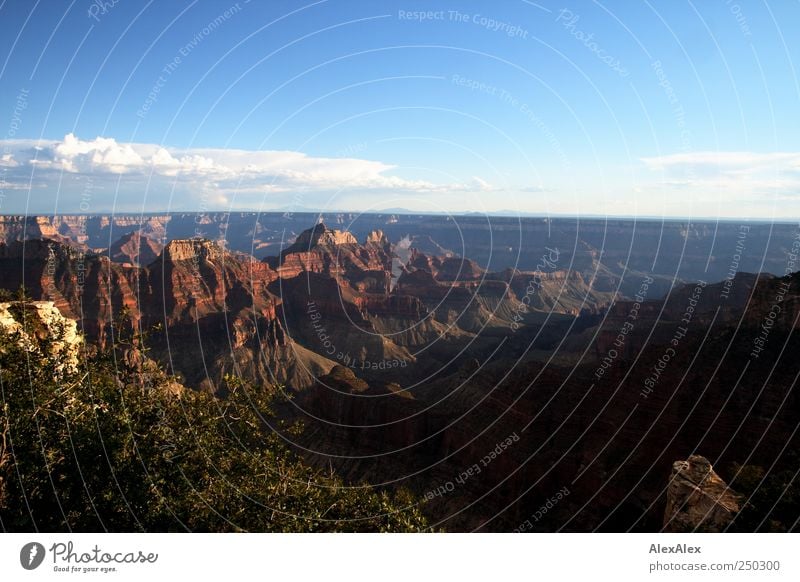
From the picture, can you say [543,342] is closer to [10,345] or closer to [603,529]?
[603,529]

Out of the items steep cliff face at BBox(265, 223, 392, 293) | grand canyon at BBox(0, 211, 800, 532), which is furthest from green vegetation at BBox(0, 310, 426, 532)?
steep cliff face at BBox(265, 223, 392, 293)

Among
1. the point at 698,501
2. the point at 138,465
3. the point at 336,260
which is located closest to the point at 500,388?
the point at 698,501

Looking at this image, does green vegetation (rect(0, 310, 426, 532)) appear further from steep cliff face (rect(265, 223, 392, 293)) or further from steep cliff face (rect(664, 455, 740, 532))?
steep cliff face (rect(265, 223, 392, 293))

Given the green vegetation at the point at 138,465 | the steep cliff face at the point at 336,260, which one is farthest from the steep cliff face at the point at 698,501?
the steep cliff face at the point at 336,260

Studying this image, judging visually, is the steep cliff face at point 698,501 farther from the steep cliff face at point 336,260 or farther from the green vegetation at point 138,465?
the steep cliff face at point 336,260

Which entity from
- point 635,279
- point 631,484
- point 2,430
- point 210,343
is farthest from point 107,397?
point 635,279

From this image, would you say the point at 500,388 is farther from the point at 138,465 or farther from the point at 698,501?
the point at 138,465
